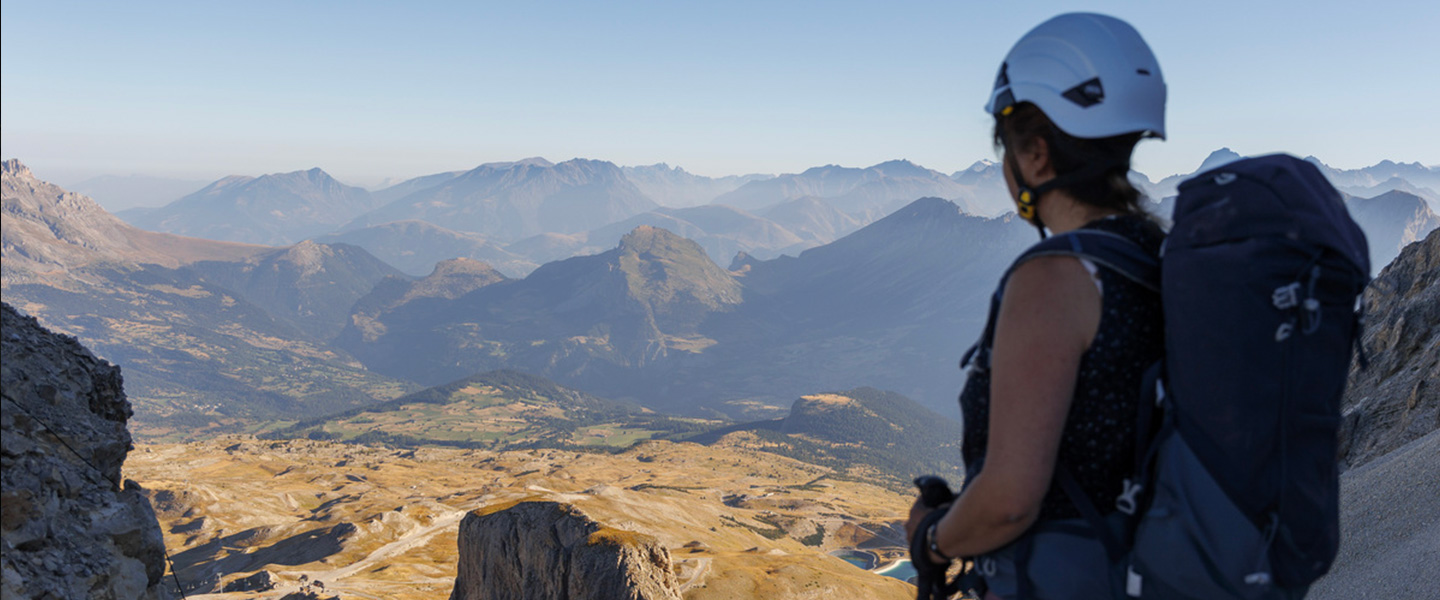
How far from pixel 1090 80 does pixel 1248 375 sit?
178cm

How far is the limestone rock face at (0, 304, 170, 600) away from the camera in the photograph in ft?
34.8

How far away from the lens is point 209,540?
143375 mm

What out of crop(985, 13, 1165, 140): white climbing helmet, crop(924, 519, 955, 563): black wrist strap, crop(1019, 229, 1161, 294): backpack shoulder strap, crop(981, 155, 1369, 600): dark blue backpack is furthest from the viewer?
crop(924, 519, 955, 563): black wrist strap

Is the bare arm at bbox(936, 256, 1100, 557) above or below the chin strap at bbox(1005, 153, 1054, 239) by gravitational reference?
below

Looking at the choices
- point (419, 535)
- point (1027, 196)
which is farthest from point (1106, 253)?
point (419, 535)

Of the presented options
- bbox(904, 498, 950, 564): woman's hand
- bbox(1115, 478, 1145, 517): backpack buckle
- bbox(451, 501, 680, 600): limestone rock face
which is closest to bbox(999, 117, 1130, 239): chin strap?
bbox(1115, 478, 1145, 517): backpack buckle

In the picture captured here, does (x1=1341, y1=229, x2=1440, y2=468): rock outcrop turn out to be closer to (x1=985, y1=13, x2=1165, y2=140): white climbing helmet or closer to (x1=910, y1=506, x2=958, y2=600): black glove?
(x1=910, y1=506, x2=958, y2=600): black glove

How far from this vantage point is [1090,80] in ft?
14.7

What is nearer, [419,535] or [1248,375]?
[1248,375]

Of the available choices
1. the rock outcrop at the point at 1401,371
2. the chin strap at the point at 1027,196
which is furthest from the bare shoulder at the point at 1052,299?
the rock outcrop at the point at 1401,371

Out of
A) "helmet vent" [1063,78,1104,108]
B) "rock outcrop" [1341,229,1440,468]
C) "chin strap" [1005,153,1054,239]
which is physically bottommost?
"rock outcrop" [1341,229,1440,468]

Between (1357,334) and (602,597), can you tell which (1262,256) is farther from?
(602,597)

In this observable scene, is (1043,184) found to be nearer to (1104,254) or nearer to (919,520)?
(1104,254)

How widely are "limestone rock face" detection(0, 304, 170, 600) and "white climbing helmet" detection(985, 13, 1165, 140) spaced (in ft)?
41.0
